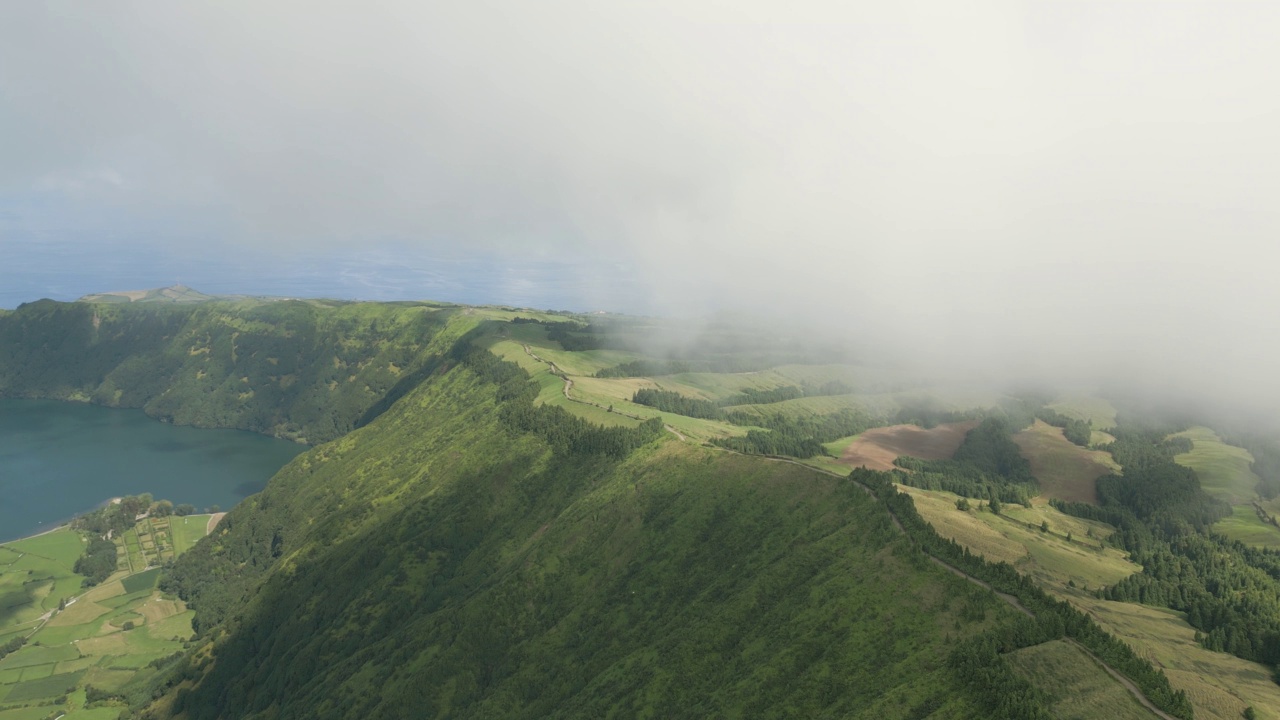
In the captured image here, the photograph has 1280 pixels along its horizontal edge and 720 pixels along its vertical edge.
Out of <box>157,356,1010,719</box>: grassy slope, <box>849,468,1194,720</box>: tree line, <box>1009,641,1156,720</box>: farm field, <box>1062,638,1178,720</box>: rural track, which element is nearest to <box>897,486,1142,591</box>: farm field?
<box>157,356,1010,719</box>: grassy slope

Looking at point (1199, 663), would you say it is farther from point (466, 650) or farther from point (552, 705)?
point (466, 650)

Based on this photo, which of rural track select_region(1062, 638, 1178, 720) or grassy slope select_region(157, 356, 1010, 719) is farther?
grassy slope select_region(157, 356, 1010, 719)

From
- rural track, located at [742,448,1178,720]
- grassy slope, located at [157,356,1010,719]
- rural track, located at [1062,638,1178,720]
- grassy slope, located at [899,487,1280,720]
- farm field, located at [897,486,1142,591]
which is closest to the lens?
rural track, located at [1062,638,1178,720]

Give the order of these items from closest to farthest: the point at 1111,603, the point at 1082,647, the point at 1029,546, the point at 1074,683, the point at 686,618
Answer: the point at 1074,683 < the point at 1082,647 < the point at 1111,603 < the point at 686,618 < the point at 1029,546

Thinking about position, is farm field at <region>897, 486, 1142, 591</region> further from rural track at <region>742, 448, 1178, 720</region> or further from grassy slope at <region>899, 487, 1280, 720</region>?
rural track at <region>742, 448, 1178, 720</region>

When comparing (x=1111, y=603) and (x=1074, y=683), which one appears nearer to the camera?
(x=1074, y=683)

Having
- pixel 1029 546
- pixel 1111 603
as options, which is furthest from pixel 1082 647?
pixel 1029 546

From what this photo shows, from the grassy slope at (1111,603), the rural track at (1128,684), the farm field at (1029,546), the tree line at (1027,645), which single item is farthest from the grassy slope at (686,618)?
the grassy slope at (1111,603)

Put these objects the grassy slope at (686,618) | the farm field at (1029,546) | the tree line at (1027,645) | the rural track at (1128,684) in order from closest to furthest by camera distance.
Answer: the rural track at (1128,684), the tree line at (1027,645), the grassy slope at (686,618), the farm field at (1029,546)

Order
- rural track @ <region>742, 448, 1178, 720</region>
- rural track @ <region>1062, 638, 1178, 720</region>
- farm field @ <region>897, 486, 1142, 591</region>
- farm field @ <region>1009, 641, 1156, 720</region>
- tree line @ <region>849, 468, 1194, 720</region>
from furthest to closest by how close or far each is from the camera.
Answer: farm field @ <region>897, 486, 1142, 591</region> → tree line @ <region>849, 468, 1194, 720</region> → rural track @ <region>742, 448, 1178, 720</region> → farm field @ <region>1009, 641, 1156, 720</region> → rural track @ <region>1062, 638, 1178, 720</region>

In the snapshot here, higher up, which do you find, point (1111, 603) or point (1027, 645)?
point (1027, 645)

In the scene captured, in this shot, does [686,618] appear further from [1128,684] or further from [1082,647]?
[1128,684]

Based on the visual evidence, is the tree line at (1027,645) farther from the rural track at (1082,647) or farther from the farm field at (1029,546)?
the farm field at (1029,546)
